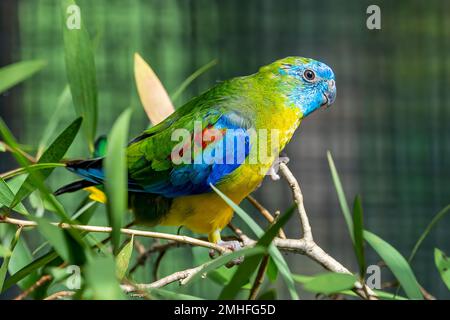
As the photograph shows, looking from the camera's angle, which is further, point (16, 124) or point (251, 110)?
point (16, 124)

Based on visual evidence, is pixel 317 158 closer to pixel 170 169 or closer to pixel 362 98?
pixel 362 98

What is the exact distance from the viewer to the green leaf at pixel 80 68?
798 mm

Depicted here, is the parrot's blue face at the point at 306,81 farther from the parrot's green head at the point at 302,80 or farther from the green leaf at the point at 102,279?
the green leaf at the point at 102,279

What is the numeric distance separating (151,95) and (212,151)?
12cm

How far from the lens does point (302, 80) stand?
924 mm

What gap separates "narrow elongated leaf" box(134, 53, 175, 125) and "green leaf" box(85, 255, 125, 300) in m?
0.51

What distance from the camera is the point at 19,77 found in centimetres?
72

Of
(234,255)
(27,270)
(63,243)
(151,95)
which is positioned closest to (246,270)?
(234,255)

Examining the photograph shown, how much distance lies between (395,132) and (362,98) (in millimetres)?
151

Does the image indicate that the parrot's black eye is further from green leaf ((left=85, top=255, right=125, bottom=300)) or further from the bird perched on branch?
green leaf ((left=85, top=255, right=125, bottom=300))

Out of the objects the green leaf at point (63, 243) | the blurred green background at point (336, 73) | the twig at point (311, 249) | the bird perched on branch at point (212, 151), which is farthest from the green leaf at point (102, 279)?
the blurred green background at point (336, 73)

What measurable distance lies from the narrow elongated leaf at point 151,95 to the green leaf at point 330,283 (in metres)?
0.49
